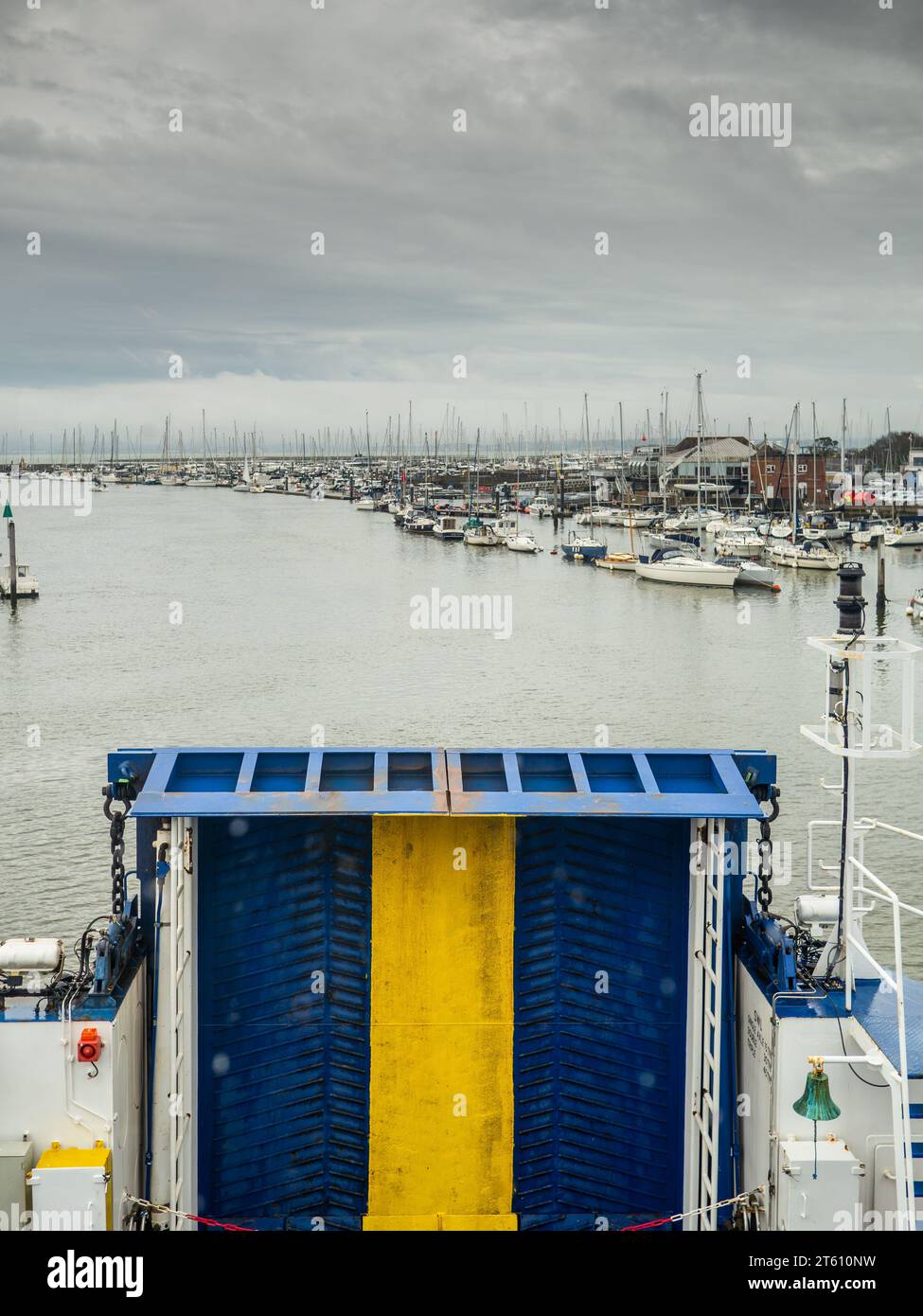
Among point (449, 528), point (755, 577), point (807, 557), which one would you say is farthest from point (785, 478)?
point (755, 577)

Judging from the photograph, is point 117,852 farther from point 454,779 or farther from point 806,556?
point 806,556

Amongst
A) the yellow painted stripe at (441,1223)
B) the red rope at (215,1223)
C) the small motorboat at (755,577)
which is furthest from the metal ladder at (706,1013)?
the small motorboat at (755,577)

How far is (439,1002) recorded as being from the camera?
7895mm

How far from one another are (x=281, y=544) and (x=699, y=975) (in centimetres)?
7431

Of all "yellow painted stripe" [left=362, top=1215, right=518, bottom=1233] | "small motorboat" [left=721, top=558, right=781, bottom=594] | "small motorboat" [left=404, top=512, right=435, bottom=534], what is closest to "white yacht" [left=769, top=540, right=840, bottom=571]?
"small motorboat" [left=721, top=558, right=781, bottom=594]

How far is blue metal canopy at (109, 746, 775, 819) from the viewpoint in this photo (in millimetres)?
7359

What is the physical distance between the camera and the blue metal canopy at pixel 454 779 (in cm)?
736

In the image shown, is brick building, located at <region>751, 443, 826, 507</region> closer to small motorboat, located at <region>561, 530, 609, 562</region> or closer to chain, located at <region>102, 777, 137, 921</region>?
small motorboat, located at <region>561, 530, 609, 562</region>

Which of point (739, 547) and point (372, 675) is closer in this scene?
point (372, 675)

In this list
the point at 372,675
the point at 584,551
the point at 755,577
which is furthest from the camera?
the point at 584,551

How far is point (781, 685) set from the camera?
35656mm

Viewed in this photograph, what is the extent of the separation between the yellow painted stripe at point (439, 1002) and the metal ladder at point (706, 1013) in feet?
3.52

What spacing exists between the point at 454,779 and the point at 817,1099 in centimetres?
265
